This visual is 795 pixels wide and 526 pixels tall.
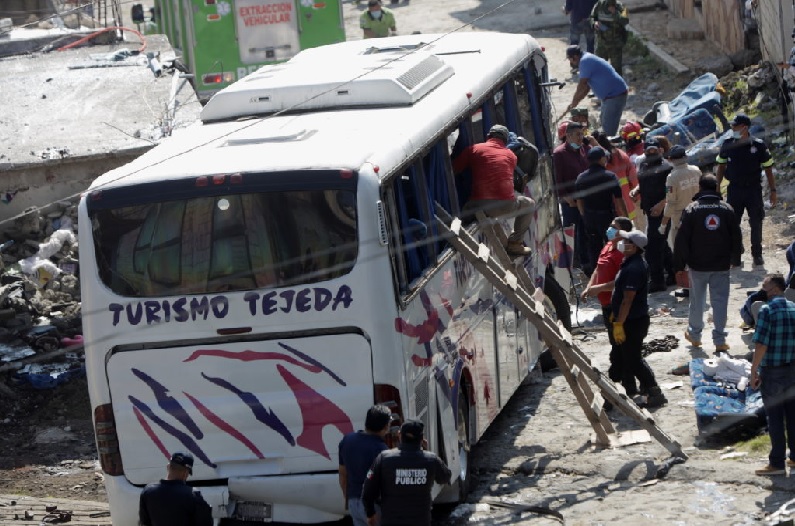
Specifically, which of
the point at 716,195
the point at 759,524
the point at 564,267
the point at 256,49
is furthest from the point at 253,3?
the point at 759,524

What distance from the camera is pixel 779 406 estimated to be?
1001 centimetres

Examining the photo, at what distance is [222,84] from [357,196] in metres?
A: 14.9

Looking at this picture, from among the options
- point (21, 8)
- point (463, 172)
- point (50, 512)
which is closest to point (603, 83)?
point (463, 172)

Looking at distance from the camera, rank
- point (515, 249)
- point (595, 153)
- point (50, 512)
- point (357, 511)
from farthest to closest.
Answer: point (595, 153)
point (515, 249)
point (50, 512)
point (357, 511)

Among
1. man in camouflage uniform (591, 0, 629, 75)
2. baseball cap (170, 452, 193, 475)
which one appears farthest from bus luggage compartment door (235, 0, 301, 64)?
baseball cap (170, 452, 193, 475)

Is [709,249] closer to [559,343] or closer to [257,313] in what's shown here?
[559,343]

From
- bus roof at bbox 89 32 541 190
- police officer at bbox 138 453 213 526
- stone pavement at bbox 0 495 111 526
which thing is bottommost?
stone pavement at bbox 0 495 111 526

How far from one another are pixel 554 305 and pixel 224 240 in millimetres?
5863

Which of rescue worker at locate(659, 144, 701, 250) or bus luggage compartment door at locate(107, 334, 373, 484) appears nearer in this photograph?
bus luggage compartment door at locate(107, 334, 373, 484)

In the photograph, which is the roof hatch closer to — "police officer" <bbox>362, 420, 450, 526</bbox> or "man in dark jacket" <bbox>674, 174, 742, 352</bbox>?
"man in dark jacket" <bbox>674, 174, 742, 352</bbox>

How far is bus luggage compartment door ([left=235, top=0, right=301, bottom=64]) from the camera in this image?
78.0 feet

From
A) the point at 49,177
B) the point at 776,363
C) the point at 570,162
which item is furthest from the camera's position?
the point at 49,177

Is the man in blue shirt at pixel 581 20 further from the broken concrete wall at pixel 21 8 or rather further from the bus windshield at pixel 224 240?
the bus windshield at pixel 224 240

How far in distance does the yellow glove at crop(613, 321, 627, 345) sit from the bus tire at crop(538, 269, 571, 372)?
2098mm
